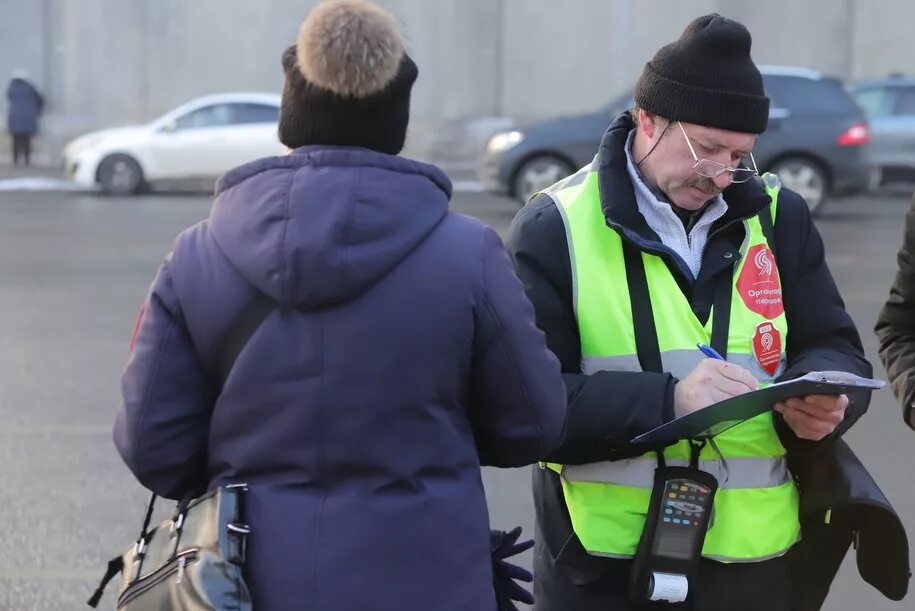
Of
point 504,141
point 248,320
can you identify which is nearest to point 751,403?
point 248,320

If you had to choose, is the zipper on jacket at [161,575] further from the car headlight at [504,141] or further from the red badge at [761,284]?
the car headlight at [504,141]

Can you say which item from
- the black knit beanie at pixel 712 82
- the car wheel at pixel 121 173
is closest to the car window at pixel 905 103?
the car wheel at pixel 121 173

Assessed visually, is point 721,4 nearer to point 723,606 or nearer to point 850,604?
point 850,604

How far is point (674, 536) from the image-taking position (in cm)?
257

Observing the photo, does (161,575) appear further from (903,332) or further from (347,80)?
(903,332)

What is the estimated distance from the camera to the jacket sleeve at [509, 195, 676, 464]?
251 centimetres

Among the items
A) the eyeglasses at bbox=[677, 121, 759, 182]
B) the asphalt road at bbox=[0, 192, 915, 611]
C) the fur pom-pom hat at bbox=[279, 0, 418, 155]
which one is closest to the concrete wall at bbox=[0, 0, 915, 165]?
the asphalt road at bbox=[0, 192, 915, 611]

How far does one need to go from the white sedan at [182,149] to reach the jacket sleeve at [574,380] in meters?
15.6

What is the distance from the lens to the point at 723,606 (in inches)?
103

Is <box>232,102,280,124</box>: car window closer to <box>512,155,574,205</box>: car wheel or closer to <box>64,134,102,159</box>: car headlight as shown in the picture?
<box>64,134,102,159</box>: car headlight

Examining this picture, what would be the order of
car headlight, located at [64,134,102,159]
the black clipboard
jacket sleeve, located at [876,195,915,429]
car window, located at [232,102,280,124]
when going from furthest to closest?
car headlight, located at [64,134,102,159] < car window, located at [232,102,280,124] < jacket sleeve, located at [876,195,915,429] < the black clipboard

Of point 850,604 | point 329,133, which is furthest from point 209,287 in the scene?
point 850,604

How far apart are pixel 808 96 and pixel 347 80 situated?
1443cm

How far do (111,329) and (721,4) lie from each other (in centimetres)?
1717
